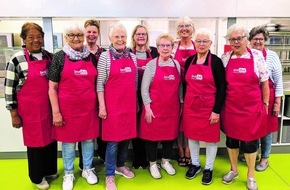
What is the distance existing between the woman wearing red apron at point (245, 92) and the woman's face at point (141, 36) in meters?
0.72

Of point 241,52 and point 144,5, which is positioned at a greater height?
point 144,5

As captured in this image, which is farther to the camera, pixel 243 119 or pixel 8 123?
pixel 8 123

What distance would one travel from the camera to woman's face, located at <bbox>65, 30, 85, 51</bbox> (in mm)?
2131

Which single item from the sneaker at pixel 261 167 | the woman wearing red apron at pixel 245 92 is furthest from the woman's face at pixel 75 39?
the sneaker at pixel 261 167

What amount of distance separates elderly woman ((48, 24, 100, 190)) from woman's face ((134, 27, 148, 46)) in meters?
0.43

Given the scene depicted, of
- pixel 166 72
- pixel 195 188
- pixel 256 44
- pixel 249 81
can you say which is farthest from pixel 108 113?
pixel 256 44

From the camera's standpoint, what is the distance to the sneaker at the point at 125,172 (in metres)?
2.64

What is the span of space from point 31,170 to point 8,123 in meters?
0.85

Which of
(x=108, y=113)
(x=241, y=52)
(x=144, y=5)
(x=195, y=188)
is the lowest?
(x=195, y=188)

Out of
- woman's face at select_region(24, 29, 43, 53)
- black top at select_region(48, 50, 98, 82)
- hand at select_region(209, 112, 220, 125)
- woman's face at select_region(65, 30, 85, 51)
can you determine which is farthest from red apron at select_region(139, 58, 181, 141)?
woman's face at select_region(24, 29, 43, 53)

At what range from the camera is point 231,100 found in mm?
2270

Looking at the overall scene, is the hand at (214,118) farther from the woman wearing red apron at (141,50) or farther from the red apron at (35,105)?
the red apron at (35,105)

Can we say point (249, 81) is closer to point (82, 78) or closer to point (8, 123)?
point (82, 78)

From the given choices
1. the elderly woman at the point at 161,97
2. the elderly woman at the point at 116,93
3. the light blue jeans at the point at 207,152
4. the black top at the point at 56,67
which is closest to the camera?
the black top at the point at 56,67
